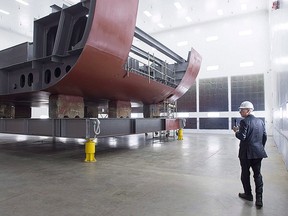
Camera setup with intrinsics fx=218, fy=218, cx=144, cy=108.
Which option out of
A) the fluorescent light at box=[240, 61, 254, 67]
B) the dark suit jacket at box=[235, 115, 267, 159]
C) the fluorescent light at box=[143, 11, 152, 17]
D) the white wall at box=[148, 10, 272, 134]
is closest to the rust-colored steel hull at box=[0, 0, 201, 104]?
the dark suit jacket at box=[235, 115, 267, 159]

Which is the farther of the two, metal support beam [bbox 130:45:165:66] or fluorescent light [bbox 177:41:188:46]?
fluorescent light [bbox 177:41:188:46]

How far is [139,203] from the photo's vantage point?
117 inches

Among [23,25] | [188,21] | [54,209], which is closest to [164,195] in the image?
[54,209]

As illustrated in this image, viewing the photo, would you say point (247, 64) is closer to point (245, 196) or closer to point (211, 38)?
point (211, 38)

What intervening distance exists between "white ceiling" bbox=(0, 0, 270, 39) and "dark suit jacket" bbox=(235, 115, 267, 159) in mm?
12311

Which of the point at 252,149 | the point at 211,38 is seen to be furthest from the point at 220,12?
the point at 252,149

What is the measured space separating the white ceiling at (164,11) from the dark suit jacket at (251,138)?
40.4 ft

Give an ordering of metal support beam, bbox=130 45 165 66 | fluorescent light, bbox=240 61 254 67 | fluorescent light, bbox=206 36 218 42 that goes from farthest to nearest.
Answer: fluorescent light, bbox=206 36 218 42
fluorescent light, bbox=240 61 254 67
metal support beam, bbox=130 45 165 66

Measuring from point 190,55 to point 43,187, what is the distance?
7459mm

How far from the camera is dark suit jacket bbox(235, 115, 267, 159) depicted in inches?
116

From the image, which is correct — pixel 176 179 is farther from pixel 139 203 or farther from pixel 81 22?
pixel 81 22

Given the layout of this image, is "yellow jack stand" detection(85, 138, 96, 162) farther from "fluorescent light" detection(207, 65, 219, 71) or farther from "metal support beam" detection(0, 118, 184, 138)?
"fluorescent light" detection(207, 65, 219, 71)

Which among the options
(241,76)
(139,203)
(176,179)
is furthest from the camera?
(241,76)

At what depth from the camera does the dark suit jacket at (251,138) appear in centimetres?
294
